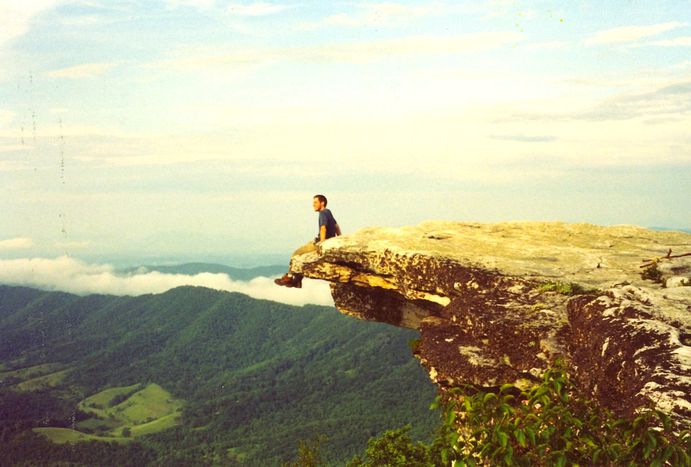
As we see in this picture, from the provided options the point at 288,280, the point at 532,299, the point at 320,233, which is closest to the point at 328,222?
the point at 320,233

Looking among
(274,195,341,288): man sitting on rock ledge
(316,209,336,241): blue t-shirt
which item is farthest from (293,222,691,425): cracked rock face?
(316,209,336,241): blue t-shirt

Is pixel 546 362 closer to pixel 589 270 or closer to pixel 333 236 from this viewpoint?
pixel 589 270

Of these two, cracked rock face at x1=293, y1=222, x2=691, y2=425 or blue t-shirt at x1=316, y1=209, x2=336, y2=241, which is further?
blue t-shirt at x1=316, y1=209, x2=336, y2=241

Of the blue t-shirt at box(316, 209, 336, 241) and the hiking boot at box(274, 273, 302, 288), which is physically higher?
the blue t-shirt at box(316, 209, 336, 241)

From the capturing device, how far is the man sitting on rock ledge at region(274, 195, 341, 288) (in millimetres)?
23000

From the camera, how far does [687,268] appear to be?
16.1 m

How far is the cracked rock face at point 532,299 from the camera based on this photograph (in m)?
10.7

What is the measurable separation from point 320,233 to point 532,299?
9.67m

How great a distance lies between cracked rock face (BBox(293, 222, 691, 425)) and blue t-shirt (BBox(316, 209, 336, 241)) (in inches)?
47.5

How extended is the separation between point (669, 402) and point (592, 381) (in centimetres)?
214

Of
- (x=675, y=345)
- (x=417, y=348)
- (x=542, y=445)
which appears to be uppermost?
(x=675, y=345)

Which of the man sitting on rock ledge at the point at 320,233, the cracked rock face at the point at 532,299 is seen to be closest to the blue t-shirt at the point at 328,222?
the man sitting on rock ledge at the point at 320,233

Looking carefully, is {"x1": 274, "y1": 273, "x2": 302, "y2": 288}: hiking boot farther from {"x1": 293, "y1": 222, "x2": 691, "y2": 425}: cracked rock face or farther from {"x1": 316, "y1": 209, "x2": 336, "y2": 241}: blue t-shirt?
{"x1": 316, "y1": 209, "x2": 336, "y2": 241}: blue t-shirt

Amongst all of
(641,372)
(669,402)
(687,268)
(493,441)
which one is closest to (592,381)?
(641,372)
